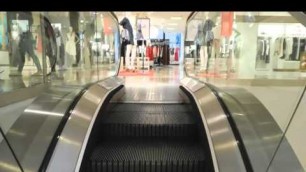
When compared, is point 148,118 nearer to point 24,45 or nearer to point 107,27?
point 24,45

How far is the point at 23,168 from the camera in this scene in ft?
7.21

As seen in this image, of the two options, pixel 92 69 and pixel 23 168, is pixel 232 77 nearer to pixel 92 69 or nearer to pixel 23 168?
pixel 92 69

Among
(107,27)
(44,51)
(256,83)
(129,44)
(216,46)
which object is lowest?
(256,83)

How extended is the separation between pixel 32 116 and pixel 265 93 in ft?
10.3

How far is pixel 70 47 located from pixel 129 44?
28.5 ft

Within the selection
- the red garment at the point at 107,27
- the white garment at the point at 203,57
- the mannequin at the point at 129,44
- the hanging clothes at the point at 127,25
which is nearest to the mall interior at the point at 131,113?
the white garment at the point at 203,57

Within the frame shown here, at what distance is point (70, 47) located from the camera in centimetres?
495

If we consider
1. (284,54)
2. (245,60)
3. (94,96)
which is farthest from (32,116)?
(245,60)

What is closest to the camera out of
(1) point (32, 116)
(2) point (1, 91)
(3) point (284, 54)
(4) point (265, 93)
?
(1) point (32, 116)

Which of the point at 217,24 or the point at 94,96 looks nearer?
the point at 94,96

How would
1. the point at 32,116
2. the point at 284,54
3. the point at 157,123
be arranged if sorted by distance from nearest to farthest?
the point at 32,116 → the point at 157,123 → the point at 284,54

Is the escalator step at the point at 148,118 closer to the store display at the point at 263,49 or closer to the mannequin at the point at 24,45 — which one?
the mannequin at the point at 24,45

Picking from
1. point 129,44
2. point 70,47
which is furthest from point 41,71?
point 129,44
